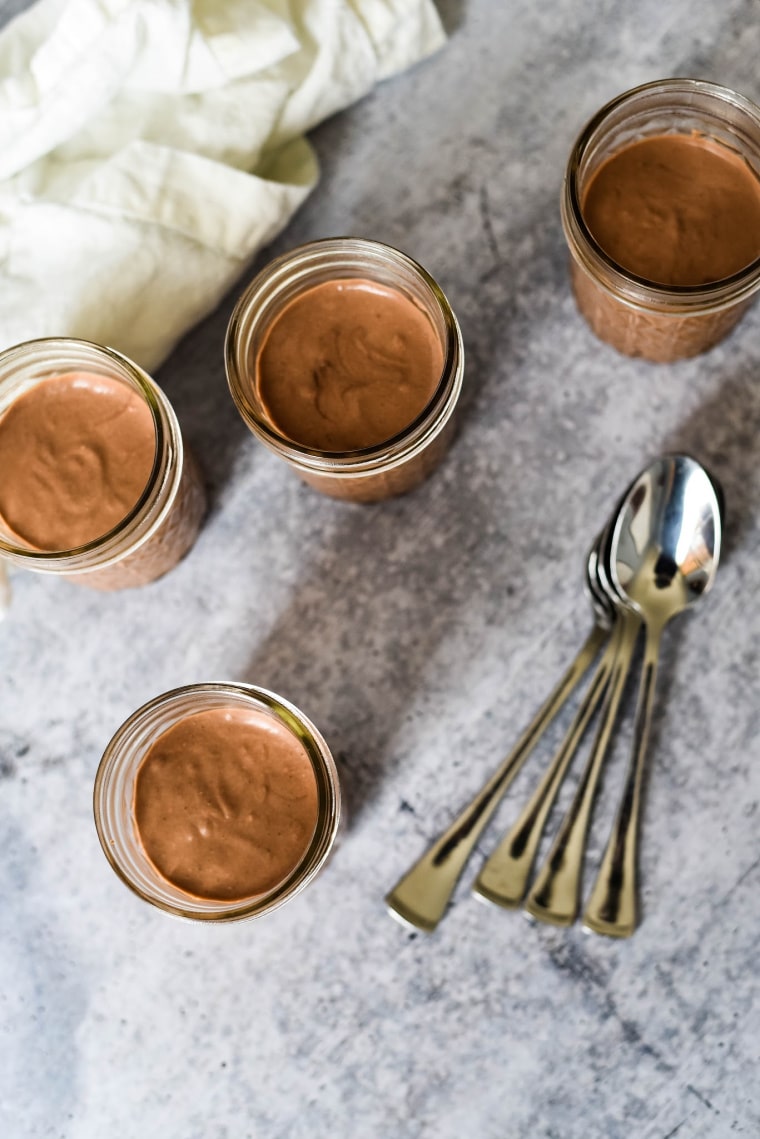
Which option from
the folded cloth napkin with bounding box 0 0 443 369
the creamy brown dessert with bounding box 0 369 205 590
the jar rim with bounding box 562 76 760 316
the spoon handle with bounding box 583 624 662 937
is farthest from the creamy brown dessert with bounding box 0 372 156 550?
the spoon handle with bounding box 583 624 662 937

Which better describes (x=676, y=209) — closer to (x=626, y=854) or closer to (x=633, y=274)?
(x=633, y=274)

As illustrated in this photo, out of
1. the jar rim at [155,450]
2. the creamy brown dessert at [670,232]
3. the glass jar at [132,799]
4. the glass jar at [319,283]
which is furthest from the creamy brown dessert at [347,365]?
the glass jar at [132,799]

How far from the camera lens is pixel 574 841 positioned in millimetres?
1552

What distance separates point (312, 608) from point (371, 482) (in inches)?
10.4

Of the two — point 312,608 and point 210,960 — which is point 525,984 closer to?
point 210,960

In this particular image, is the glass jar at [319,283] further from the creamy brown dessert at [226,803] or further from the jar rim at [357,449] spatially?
the creamy brown dessert at [226,803]

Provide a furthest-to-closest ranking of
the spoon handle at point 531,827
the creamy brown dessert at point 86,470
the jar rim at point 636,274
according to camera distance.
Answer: the spoon handle at point 531,827 < the creamy brown dessert at point 86,470 < the jar rim at point 636,274

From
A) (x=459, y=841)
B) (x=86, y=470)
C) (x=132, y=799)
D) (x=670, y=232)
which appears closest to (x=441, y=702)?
(x=459, y=841)

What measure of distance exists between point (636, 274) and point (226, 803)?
0.93m

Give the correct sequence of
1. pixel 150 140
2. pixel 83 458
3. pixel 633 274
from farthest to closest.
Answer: pixel 150 140 → pixel 83 458 → pixel 633 274

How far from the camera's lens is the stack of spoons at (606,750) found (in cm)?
155

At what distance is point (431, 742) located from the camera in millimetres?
1618

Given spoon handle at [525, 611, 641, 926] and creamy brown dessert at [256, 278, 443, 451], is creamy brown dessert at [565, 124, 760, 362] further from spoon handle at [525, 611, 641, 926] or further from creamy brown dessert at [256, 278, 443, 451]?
spoon handle at [525, 611, 641, 926]

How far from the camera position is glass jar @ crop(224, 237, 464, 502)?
1364mm
